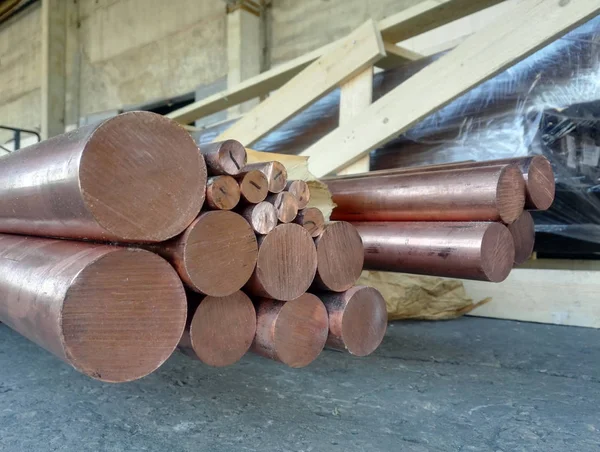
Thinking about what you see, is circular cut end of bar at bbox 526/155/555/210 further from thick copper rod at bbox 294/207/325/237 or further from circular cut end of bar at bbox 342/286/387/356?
thick copper rod at bbox 294/207/325/237

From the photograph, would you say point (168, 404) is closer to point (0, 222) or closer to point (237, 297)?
point (237, 297)

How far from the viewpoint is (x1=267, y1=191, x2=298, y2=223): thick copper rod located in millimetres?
1413

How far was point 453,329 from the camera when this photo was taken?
9.75 feet

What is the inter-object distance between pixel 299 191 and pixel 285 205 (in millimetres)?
112

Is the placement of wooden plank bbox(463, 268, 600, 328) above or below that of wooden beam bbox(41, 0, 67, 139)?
below

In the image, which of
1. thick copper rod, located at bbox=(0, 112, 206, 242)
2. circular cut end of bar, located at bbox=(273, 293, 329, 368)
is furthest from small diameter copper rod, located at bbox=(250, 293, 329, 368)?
thick copper rod, located at bbox=(0, 112, 206, 242)

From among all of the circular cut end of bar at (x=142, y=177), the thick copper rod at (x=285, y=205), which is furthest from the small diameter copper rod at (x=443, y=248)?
the circular cut end of bar at (x=142, y=177)

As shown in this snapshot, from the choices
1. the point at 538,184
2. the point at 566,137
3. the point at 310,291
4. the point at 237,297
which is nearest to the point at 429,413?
the point at 310,291

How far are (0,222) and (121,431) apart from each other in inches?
34.6

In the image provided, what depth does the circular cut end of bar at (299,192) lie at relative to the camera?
151cm

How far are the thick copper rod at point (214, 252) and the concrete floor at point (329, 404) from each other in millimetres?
536

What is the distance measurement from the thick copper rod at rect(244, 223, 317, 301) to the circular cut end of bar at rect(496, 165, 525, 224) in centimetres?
72

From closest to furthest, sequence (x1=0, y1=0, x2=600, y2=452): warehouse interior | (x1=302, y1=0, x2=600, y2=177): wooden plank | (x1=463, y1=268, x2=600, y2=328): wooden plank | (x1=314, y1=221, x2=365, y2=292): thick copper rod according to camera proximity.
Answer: (x1=0, y1=0, x2=600, y2=452): warehouse interior → (x1=314, y1=221, x2=365, y2=292): thick copper rod → (x1=302, y1=0, x2=600, y2=177): wooden plank → (x1=463, y1=268, x2=600, y2=328): wooden plank

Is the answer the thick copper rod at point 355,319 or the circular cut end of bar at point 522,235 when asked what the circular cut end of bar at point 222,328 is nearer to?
the thick copper rod at point 355,319
